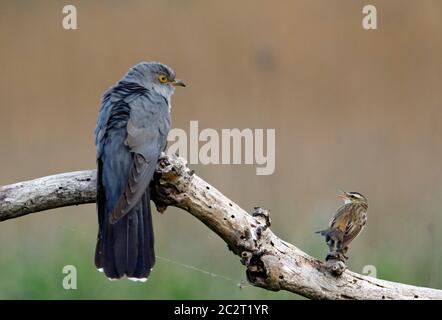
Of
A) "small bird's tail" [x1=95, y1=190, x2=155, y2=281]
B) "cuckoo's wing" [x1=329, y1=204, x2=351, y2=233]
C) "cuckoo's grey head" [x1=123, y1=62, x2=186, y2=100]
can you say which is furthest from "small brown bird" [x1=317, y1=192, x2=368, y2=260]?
"cuckoo's grey head" [x1=123, y1=62, x2=186, y2=100]

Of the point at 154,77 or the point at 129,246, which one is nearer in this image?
the point at 129,246

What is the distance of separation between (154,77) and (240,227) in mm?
1118

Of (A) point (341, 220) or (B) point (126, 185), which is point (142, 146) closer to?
(B) point (126, 185)

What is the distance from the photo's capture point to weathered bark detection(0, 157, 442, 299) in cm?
454

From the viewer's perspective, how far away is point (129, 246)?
15.1 ft

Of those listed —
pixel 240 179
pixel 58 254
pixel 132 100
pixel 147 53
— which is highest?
pixel 147 53

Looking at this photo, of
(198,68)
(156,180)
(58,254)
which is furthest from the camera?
(198,68)

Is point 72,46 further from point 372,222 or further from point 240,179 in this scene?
point 372,222

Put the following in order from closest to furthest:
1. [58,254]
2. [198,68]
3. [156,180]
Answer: [156,180]
[58,254]
[198,68]

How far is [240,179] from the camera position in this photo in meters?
6.12

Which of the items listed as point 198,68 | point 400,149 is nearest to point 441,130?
point 400,149

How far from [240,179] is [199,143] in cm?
36

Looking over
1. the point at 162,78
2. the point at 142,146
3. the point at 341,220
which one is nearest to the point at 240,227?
the point at 341,220

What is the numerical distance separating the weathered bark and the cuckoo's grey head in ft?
2.24
